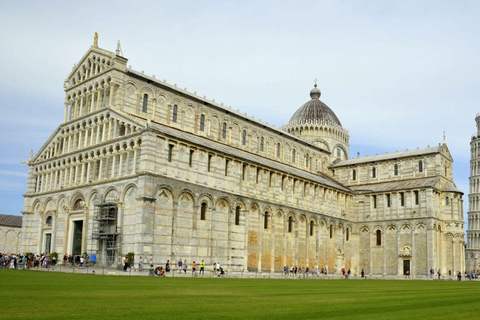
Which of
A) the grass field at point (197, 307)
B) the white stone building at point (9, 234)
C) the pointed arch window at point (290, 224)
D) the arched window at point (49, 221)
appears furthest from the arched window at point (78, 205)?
the white stone building at point (9, 234)

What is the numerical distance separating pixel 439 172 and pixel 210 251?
36881 millimetres

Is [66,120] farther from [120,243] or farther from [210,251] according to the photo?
[210,251]

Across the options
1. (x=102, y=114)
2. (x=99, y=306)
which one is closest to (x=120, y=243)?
(x=102, y=114)

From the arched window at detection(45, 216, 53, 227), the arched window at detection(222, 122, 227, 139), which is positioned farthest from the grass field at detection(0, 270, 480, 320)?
the arched window at detection(222, 122, 227, 139)

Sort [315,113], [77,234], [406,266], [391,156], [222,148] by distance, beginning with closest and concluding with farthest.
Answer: [77,234] < [222,148] < [406,266] < [391,156] < [315,113]

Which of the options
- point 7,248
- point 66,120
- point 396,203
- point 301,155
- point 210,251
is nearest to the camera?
point 210,251

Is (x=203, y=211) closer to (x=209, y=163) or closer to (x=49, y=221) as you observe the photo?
(x=209, y=163)

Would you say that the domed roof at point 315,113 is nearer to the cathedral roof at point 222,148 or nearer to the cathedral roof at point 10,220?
the cathedral roof at point 222,148

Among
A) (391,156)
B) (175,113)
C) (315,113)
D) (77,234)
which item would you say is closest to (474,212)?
(391,156)

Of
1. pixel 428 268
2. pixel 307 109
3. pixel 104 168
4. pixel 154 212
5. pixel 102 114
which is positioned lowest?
pixel 428 268

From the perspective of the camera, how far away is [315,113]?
80000mm

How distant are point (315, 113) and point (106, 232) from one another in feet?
152

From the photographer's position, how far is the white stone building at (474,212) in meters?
108

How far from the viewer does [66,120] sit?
53.2 meters
